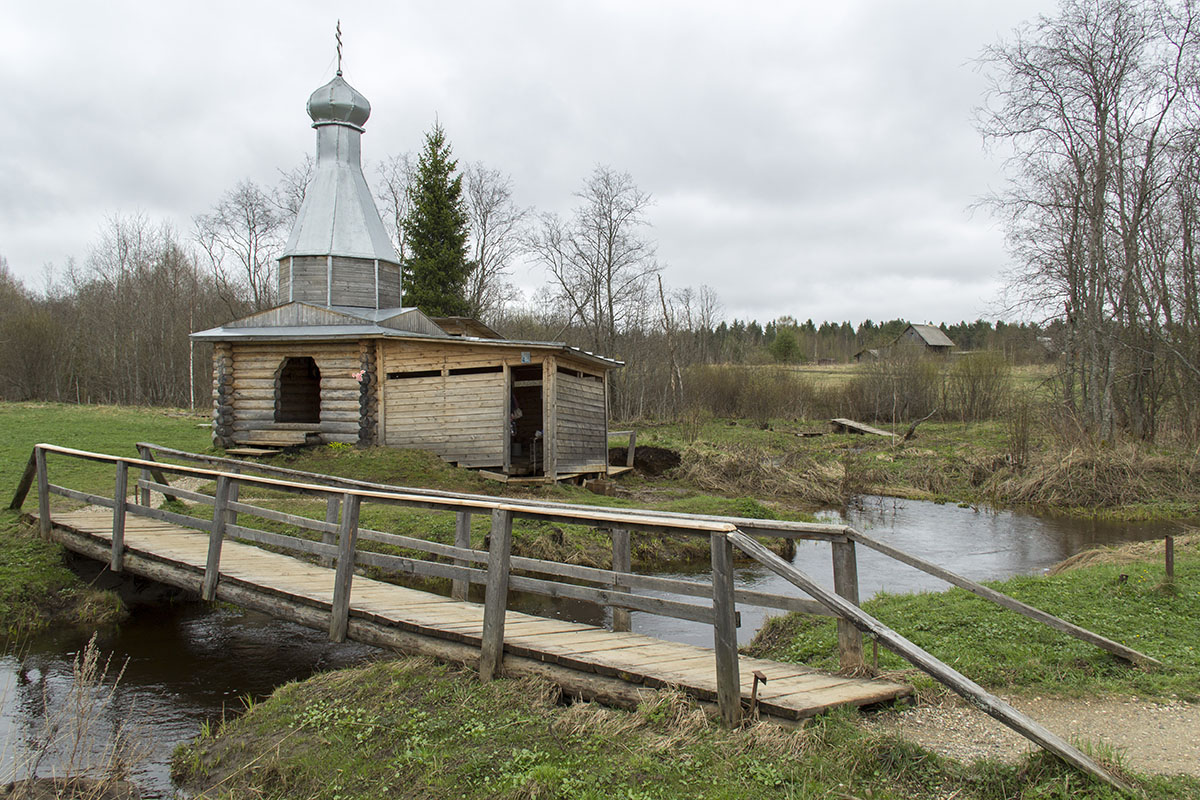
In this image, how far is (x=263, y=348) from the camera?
1970cm

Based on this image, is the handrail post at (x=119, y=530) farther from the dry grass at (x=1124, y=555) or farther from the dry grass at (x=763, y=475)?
the dry grass at (x=763, y=475)

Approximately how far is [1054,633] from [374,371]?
15.9 metres

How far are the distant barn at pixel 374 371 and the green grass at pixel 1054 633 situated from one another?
433 inches

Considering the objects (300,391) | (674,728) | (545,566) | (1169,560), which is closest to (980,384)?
(300,391)

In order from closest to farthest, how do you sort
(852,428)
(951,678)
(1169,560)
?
(951,678)
(1169,560)
(852,428)

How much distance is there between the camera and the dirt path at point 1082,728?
4.08 meters

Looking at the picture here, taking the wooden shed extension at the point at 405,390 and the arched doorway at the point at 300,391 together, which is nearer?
the wooden shed extension at the point at 405,390

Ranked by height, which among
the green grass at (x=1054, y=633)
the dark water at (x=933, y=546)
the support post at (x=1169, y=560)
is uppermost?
the support post at (x=1169, y=560)

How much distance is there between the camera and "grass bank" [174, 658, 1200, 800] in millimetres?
3768

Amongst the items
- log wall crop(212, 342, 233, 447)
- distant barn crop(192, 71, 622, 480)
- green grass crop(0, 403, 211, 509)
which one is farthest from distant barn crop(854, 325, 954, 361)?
green grass crop(0, 403, 211, 509)

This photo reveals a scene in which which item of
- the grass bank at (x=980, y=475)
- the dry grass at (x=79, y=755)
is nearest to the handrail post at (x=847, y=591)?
the dry grass at (x=79, y=755)

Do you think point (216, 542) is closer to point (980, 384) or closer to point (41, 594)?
point (41, 594)

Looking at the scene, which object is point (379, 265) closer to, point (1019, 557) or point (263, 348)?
point (263, 348)

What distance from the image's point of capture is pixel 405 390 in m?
18.8
